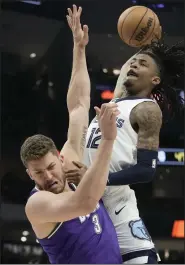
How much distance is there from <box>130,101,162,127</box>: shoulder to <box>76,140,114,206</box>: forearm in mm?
988

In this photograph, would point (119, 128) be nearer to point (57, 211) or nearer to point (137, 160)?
point (137, 160)

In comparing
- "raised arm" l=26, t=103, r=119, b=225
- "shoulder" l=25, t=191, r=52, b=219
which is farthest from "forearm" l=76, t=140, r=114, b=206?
"shoulder" l=25, t=191, r=52, b=219

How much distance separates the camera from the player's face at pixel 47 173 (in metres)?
3.34

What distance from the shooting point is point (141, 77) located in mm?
4285

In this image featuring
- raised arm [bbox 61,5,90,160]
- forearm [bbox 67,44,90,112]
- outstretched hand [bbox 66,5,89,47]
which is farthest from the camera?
forearm [bbox 67,44,90,112]

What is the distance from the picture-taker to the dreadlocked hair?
4.46 m

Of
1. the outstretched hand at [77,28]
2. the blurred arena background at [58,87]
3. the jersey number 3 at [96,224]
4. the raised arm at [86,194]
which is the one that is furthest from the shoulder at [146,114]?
the blurred arena background at [58,87]

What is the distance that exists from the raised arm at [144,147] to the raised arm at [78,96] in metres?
0.32

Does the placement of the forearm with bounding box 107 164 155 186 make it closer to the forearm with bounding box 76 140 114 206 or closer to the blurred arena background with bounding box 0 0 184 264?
the forearm with bounding box 76 140 114 206

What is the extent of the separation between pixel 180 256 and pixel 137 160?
288 inches

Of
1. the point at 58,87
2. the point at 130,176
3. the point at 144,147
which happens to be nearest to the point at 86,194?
the point at 130,176

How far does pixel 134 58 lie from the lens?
14.5 ft

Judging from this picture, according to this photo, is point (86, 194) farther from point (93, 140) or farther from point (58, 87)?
point (58, 87)

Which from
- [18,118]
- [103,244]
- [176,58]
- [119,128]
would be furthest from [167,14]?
[103,244]
